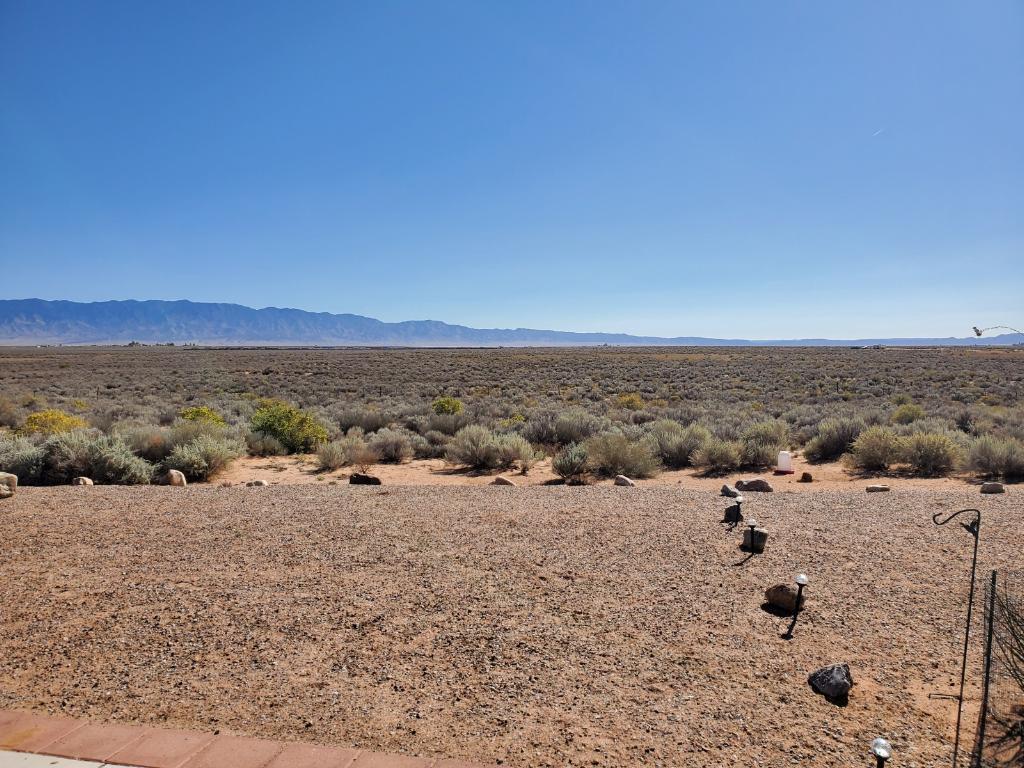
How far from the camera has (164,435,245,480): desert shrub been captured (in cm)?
1073

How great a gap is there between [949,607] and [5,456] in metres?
13.0

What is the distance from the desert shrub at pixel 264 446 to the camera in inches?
544

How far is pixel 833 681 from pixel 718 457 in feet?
29.9

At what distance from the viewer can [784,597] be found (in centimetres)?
464

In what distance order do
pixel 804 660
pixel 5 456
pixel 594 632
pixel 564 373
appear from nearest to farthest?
pixel 804 660
pixel 594 632
pixel 5 456
pixel 564 373

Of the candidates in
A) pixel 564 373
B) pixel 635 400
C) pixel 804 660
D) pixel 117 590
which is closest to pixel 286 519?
pixel 117 590

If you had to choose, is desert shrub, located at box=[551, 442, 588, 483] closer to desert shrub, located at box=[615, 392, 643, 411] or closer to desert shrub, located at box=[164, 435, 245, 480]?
desert shrub, located at box=[164, 435, 245, 480]

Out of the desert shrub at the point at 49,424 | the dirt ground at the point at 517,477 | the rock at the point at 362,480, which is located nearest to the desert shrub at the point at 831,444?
the dirt ground at the point at 517,477

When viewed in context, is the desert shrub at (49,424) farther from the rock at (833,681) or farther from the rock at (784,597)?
the rock at (833,681)

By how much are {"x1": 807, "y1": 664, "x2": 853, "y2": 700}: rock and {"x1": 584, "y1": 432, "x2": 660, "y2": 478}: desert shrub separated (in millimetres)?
7729

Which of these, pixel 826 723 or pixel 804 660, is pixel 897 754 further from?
pixel 804 660

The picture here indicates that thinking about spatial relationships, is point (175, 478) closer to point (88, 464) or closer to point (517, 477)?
point (88, 464)

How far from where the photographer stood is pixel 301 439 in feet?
47.4

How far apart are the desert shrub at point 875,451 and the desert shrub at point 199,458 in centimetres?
1255
